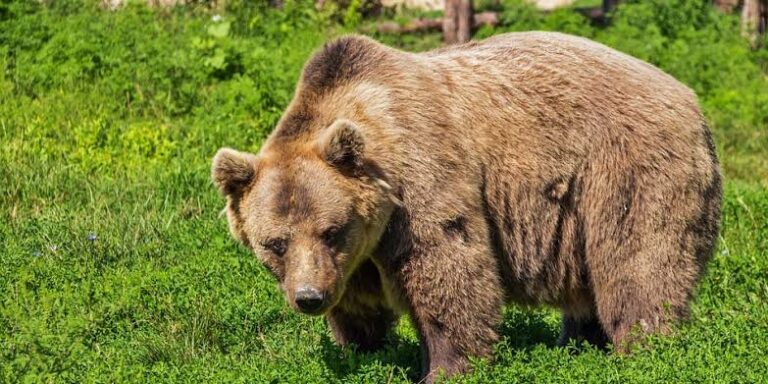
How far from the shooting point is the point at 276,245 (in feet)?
21.0

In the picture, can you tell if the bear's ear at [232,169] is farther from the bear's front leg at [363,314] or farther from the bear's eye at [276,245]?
the bear's front leg at [363,314]

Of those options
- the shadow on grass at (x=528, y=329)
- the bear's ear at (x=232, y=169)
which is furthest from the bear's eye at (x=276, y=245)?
the shadow on grass at (x=528, y=329)

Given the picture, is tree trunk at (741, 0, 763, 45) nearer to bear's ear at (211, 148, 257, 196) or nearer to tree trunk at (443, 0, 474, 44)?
tree trunk at (443, 0, 474, 44)

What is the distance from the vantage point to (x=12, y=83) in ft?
38.4

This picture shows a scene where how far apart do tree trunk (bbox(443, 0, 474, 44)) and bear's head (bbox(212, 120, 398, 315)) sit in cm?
858

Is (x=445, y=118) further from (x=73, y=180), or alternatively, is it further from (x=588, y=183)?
(x=73, y=180)

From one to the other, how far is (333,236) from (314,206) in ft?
0.54

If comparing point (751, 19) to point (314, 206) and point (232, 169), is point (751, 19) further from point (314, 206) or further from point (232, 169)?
point (232, 169)

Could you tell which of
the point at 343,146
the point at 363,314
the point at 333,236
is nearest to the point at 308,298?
the point at 333,236

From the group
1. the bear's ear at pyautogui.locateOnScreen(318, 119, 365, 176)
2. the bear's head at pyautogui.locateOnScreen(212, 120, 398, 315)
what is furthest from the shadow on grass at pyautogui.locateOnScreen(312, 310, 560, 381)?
the bear's ear at pyautogui.locateOnScreen(318, 119, 365, 176)

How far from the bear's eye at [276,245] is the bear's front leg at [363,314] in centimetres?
52

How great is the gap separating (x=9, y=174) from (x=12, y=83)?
6.26 ft

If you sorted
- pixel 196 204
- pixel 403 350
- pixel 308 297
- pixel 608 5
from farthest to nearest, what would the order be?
pixel 608 5 → pixel 196 204 → pixel 403 350 → pixel 308 297

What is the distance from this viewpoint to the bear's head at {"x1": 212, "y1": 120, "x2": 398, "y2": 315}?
6.32m
